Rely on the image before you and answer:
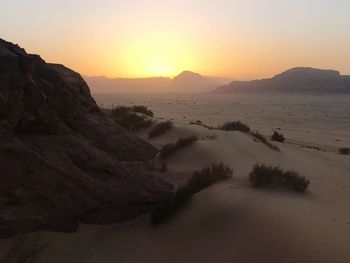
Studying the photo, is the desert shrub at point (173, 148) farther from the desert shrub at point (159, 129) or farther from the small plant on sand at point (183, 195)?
the small plant on sand at point (183, 195)

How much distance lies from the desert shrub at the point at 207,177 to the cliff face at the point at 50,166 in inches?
24.2

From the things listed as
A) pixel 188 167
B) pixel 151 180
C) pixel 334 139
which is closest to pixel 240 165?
pixel 188 167

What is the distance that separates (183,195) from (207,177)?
1494 mm

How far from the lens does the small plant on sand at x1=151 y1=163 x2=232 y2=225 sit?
9055mm

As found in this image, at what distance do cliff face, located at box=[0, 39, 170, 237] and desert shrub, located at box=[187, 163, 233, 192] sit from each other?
61 cm

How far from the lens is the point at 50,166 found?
859 cm

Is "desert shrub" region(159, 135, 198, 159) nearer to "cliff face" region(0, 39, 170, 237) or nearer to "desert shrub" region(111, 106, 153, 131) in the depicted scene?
"cliff face" region(0, 39, 170, 237)

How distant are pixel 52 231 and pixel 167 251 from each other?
208 cm

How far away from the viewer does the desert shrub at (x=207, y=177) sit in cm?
1053

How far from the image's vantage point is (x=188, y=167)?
1445cm

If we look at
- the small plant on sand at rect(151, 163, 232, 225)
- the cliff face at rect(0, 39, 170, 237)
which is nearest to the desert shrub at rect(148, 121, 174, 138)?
the small plant on sand at rect(151, 163, 232, 225)

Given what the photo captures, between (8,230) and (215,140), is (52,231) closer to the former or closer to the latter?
(8,230)

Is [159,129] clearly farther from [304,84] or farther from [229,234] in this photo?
[304,84]

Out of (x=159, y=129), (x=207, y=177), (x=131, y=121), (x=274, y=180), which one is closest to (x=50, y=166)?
(x=207, y=177)
